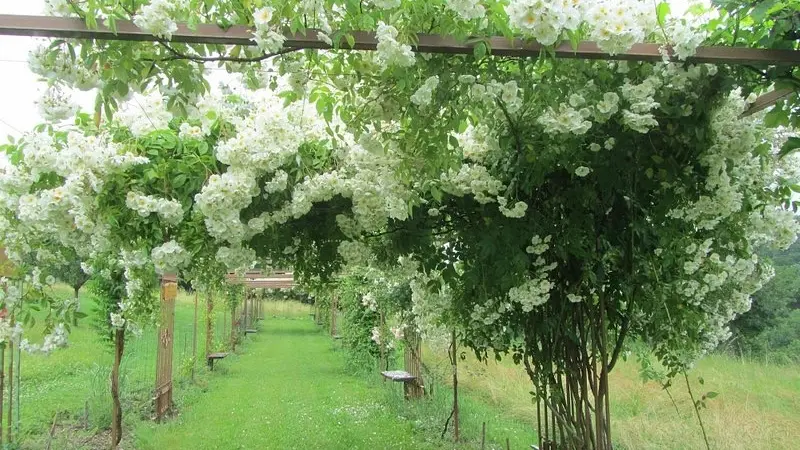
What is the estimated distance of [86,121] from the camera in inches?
108

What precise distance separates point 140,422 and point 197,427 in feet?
1.77

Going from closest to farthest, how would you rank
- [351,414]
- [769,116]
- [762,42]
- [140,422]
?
[762,42], [769,116], [140,422], [351,414]

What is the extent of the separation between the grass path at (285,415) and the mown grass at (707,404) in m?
1.20

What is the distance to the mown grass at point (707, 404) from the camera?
512cm

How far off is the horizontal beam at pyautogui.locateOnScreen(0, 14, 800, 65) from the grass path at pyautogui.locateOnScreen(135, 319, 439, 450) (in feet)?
15.5

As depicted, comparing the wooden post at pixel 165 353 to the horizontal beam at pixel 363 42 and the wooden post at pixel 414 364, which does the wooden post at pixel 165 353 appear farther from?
the horizontal beam at pixel 363 42

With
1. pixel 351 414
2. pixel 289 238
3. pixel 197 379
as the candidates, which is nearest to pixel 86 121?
pixel 289 238

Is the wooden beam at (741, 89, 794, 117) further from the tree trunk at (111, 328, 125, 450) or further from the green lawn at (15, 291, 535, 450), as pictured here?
the tree trunk at (111, 328, 125, 450)

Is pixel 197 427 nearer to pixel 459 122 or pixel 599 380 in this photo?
pixel 599 380

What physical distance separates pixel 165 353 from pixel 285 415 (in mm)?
1485

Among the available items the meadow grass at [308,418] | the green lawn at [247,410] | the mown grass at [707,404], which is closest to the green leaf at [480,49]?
the green lawn at [247,410]

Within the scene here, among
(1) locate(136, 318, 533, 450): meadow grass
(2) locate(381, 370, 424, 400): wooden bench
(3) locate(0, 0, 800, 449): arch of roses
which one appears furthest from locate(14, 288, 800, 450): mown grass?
(3) locate(0, 0, 800, 449): arch of roses

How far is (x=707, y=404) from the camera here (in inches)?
247

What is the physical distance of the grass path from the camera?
6.18 m
